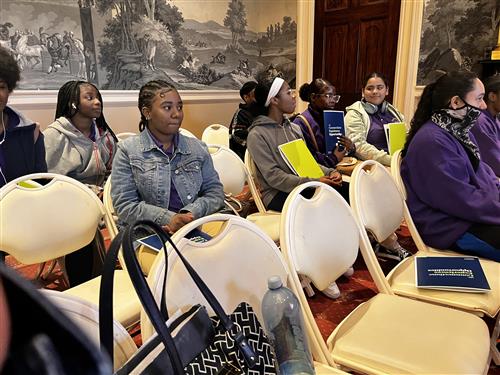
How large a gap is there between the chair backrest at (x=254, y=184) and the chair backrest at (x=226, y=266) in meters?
1.30

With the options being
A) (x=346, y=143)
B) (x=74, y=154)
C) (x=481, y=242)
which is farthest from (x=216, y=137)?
(x=481, y=242)

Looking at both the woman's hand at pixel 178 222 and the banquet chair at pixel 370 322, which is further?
the woman's hand at pixel 178 222

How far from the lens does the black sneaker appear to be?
8.08 ft

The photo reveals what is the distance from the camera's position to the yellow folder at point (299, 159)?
2.20 m

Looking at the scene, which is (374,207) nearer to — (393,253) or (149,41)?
(393,253)

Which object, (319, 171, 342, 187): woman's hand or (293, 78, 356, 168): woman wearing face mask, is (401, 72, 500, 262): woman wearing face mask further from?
(293, 78, 356, 168): woman wearing face mask

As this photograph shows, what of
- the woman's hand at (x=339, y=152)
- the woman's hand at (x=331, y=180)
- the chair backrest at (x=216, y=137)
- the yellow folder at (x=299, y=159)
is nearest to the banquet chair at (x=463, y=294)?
the woman's hand at (x=331, y=180)

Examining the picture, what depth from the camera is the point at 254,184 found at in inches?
95.3

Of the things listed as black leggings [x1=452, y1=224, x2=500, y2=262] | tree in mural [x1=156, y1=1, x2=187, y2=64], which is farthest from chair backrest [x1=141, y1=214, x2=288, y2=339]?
tree in mural [x1=156, y1=1, x2=187, y2=64]

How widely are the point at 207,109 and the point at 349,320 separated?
4346 millimetres

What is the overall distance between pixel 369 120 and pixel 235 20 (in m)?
3.24

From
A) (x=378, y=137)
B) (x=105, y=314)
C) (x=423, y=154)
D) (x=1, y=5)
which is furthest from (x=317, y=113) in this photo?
(x=1, y=5)

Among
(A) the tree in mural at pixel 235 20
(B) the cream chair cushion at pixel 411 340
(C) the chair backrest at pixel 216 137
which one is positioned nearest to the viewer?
(B) the cream chair cushion at pixel 411 340

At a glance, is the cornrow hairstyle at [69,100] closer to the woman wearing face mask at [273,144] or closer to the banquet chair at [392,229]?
the woman wearing face mask at [273,144]
